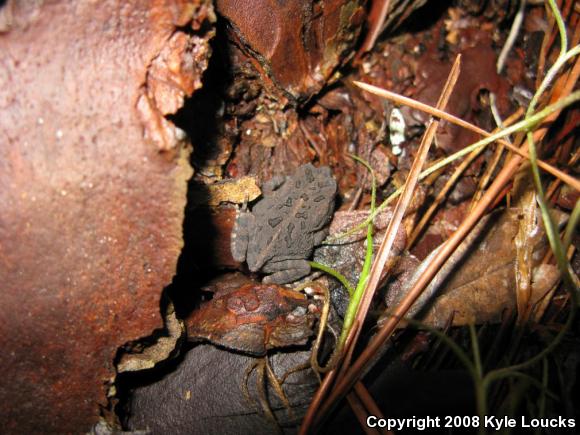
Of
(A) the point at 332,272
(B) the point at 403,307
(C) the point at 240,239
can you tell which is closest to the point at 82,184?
(C) the point at 240,239

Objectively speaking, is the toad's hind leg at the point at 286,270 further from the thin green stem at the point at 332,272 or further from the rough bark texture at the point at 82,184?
the rough bark texture at the point at 82,184

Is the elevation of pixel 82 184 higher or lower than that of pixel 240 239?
higher

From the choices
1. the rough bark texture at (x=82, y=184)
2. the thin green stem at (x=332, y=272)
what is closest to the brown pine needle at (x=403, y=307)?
the thin green stem at (x=332, y=272)

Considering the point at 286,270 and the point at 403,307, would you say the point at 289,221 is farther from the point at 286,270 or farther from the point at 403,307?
the point at 403,307

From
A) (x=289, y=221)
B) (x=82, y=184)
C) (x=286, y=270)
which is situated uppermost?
(x=82, y=184)

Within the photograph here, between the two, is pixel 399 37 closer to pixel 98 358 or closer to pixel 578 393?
pixel 578 393

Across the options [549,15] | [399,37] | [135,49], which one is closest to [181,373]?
[135,49]
